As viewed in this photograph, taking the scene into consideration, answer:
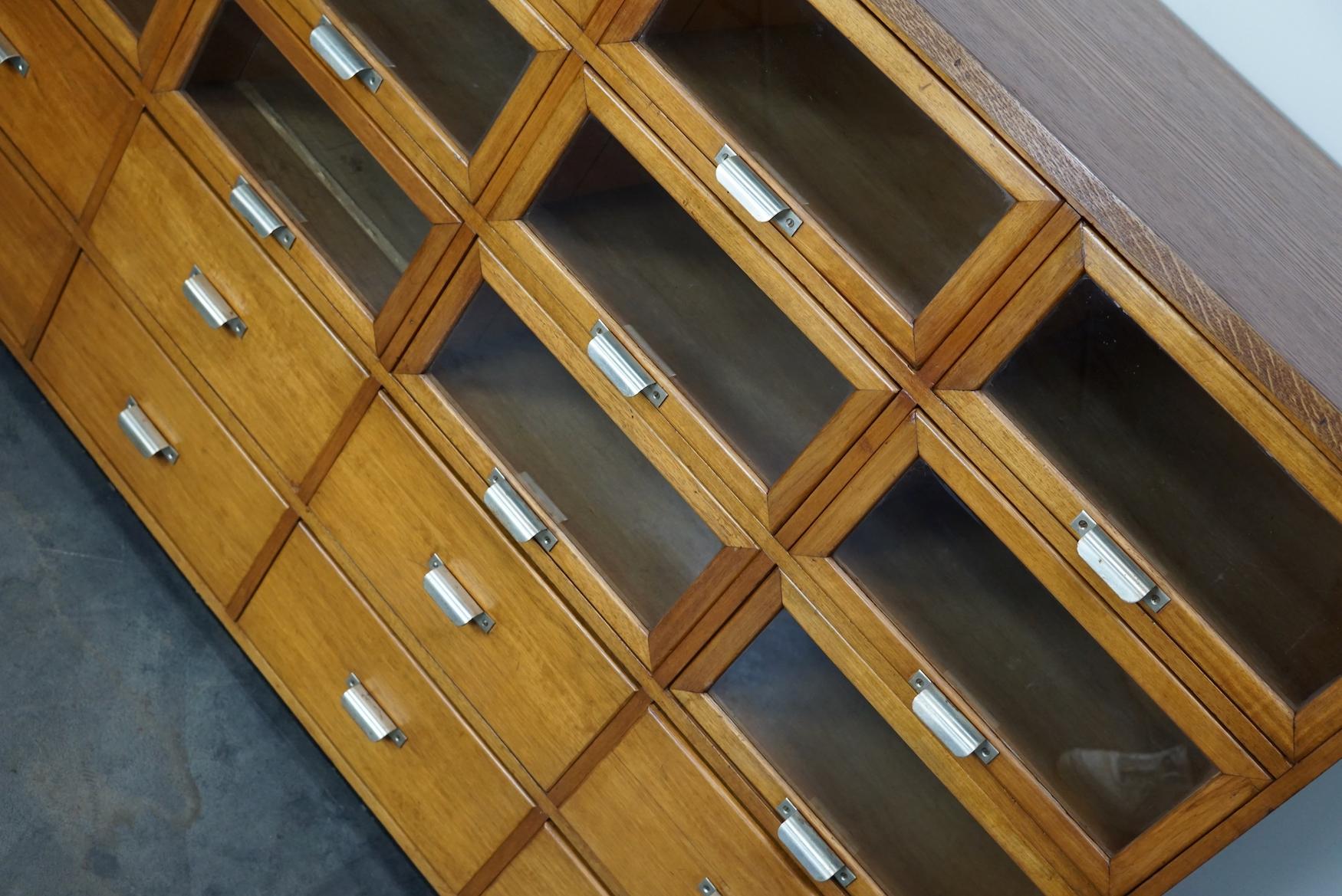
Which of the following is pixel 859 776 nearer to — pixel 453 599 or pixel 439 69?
pixel 453 599

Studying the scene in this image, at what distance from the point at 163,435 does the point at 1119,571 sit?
124cm

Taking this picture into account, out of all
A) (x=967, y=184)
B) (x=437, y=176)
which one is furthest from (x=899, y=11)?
(x=437, y=176)

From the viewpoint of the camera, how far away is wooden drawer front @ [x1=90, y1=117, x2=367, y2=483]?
1.47 metres

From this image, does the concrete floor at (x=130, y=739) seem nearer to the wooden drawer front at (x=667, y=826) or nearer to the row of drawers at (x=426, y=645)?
the row of drawers at (x=426, y=645)

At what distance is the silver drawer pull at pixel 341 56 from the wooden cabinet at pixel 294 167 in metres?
0.05

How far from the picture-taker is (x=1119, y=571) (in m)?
0.98

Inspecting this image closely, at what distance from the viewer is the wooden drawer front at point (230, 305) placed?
1466 mm

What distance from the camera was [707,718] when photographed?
1.28 meters

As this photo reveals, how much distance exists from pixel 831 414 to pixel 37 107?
118 cm

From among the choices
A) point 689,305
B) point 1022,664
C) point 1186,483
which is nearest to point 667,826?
point 1022,664

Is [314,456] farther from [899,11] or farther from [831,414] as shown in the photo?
[899,11]

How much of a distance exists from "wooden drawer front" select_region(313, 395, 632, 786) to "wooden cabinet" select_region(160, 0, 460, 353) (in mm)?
148

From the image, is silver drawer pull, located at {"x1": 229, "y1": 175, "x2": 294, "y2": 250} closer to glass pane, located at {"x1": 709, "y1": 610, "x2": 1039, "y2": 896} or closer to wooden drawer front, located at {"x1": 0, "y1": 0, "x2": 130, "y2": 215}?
wooden drawer front, located at {"x1": 0, "y1": 0, "x2": 130, "y2": 215}

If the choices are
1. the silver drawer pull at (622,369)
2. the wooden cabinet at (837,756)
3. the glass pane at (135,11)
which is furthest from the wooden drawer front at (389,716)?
the glass pane at (135,11)
